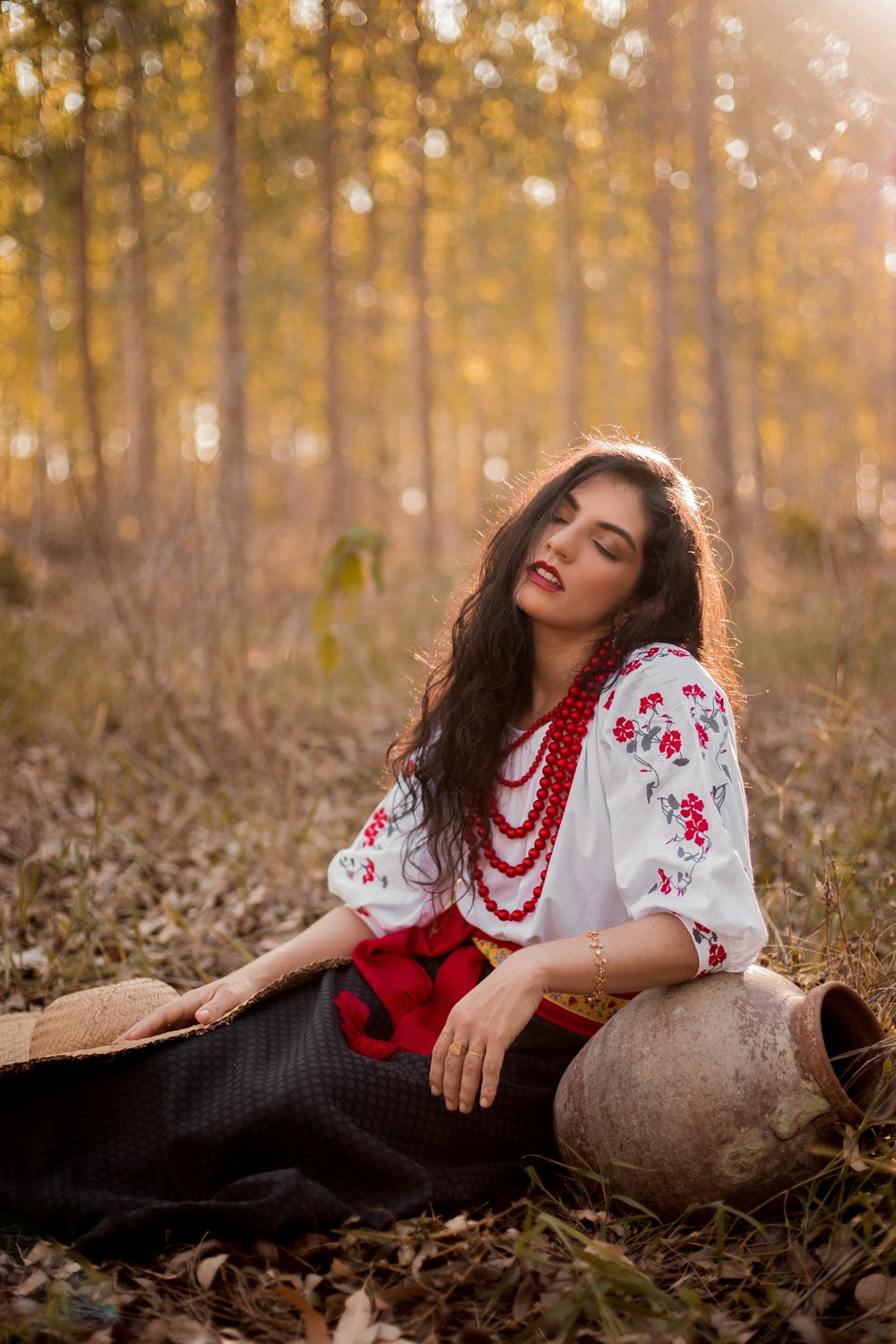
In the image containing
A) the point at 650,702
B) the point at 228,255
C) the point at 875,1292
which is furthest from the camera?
the point at 228,255

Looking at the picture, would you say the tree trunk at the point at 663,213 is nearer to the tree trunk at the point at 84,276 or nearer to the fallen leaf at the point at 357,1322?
the tree trunk at the point at 84,276

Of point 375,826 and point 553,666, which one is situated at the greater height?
point 553,666

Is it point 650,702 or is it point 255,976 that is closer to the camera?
point 650,702

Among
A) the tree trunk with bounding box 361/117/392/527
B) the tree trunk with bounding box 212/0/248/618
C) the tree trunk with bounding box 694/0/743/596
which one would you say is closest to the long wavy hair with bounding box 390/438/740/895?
the tree trunk with bounding box 212/0/248/618

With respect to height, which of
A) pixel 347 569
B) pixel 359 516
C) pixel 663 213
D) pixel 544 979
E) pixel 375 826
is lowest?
pixel 544 979

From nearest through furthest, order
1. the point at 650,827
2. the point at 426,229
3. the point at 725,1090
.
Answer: the point at 725,1090
the point at 650,827
the point at 426,229

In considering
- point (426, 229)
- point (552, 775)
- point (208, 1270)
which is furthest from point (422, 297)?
point (208, 1270)

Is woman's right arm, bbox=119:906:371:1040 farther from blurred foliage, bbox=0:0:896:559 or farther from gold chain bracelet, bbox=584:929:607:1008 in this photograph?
blurred foliage, bbox=0:0:896:559

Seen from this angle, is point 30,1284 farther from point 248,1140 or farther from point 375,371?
point 375,371

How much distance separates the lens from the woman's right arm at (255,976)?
251 cm

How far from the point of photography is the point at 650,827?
217cm

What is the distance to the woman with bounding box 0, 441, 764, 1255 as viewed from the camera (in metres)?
2.12

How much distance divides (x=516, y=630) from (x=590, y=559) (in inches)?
11.1

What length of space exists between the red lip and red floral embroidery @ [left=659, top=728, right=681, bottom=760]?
480mm
